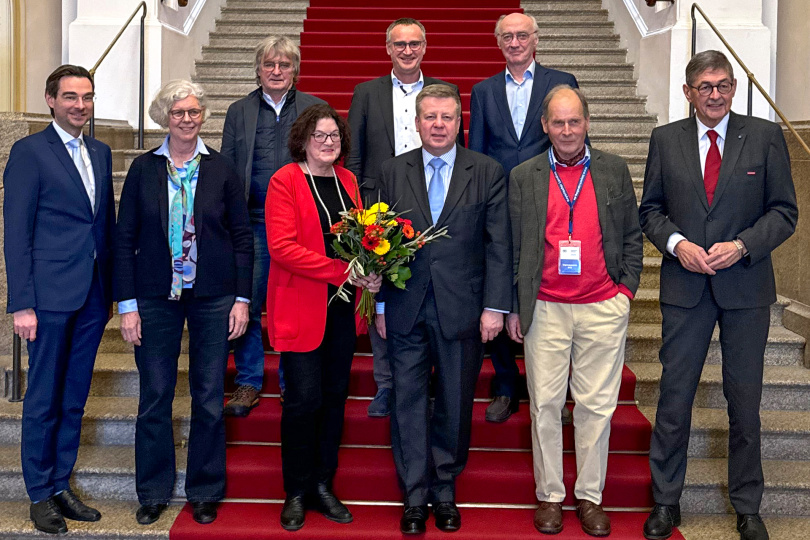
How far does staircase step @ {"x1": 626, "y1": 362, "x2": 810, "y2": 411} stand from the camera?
4012 millimetres

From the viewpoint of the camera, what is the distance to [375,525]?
3322mm

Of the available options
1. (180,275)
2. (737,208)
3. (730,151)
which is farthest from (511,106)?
(180,275)

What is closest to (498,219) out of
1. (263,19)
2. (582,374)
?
(582,374)

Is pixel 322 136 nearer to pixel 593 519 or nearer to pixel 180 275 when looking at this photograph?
pixel 180 275

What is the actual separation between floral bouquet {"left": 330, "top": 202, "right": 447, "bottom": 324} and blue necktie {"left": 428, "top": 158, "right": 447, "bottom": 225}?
0.59ft

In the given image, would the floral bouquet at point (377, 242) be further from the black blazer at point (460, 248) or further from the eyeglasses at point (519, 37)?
the eyeglasses at point (519, 37)

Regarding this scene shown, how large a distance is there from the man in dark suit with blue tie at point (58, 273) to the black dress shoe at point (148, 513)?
6.9 inches

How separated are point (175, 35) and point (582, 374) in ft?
14.9

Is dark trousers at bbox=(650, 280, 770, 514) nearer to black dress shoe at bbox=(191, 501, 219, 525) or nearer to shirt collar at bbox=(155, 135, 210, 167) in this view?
black dress shoe at bbox=(191, 501, 219, 525)

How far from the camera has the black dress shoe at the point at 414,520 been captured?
321 centimetres

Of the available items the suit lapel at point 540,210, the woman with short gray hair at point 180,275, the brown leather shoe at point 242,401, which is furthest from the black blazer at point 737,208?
the brown leather shoe at point 242,401

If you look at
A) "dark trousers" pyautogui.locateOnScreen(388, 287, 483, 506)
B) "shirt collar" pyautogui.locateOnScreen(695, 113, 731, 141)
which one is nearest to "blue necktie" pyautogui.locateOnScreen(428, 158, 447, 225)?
"dark trousers" pyautogui.locateOnScreen(388, 287, 483, 506)

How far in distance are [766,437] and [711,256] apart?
47.7 inches

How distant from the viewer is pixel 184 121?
315 cm
